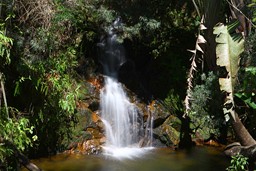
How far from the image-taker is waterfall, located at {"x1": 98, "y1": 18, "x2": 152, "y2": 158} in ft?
35.4

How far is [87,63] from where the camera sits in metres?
11.8

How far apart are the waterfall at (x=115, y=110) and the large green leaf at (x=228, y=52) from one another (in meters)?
4.58

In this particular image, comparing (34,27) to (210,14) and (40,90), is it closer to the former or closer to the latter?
(40,90)

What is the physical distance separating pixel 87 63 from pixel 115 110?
182cm

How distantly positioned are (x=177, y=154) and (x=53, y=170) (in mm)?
3674

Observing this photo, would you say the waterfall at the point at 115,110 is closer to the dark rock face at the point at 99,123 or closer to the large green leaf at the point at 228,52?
the dark rock face at the point at 99,123

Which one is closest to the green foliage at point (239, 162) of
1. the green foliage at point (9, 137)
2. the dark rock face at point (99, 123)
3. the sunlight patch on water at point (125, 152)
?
the sunlight patch on water at point (125, 152)

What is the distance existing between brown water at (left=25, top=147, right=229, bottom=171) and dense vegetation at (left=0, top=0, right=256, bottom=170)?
0.67 metres

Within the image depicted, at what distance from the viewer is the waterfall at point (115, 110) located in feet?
35.4

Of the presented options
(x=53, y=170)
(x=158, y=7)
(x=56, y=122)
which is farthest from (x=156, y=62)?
(x=53, y=170)

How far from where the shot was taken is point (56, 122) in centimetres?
972

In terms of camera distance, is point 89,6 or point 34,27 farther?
point 89,6

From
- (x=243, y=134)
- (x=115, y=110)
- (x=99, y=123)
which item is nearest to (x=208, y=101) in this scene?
(x=243, y=134)

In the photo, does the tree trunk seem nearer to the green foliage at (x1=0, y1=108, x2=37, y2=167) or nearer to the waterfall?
the waterfall
